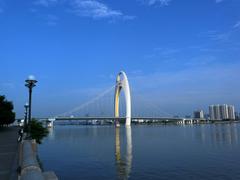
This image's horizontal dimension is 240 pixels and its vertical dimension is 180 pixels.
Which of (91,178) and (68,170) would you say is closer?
(91,178)

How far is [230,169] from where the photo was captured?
16.7m

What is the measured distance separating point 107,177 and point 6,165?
20.9 feet

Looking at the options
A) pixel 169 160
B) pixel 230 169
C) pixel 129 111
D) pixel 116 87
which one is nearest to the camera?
pixel 230 169

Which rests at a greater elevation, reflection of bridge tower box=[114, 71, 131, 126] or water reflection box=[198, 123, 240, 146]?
reflection of bridge tower box=[114, 71, 131, 126]

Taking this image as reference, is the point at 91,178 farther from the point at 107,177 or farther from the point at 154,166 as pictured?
the point at 154,166

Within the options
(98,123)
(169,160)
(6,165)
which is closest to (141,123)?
(98,123)

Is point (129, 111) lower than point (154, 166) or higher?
higher

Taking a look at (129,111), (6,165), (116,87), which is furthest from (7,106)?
(116,87)

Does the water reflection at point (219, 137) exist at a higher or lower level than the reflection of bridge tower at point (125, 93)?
lower

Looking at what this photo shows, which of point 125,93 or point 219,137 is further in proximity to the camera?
point 125,93

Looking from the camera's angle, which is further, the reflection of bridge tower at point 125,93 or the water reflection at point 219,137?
the reflection of bridge tower at point 125,93

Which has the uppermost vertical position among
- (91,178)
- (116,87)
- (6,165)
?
(116,87)

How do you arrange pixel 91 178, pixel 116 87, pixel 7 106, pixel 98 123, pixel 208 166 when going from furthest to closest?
pixel 98 123, pixel 116 87, pixel 7 106, pixel 208 166, pixel 91 178

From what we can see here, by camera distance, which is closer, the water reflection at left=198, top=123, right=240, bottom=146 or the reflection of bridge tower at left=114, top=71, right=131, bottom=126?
the water reflection at left=198, top=123, right=240, bottom=146
